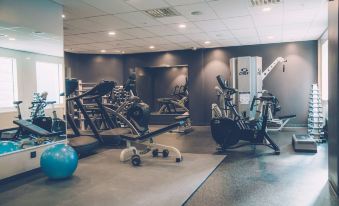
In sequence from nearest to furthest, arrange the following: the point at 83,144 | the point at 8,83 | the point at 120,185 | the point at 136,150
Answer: the point at 120,185
the point at 8,83
the point at 136,150
the point at 83,144

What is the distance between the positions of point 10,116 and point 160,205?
324 centimetres

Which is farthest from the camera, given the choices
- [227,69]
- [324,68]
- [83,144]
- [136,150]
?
[227,69]

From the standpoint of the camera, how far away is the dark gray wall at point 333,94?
3.20 m

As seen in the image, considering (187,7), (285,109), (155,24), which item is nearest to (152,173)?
(187,7)

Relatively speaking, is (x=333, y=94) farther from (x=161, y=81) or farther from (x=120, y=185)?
(x=161, y=81)

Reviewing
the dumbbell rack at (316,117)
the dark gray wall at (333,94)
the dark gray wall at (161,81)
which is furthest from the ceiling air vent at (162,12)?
the dark gray wall at (161,81)

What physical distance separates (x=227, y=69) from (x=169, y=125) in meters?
5.09

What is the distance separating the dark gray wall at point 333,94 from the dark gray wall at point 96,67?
8505mm

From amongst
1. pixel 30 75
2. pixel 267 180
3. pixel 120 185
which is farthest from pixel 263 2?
pixel 30 75

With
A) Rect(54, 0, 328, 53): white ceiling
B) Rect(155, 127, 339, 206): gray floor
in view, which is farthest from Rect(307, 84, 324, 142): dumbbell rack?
Rect(54, 0, 328, 53): white ceiling

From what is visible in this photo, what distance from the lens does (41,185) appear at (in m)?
3.82

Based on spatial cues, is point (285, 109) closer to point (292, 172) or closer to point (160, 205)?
point (292, 172)

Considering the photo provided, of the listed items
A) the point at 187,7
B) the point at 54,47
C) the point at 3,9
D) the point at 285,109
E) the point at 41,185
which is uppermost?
the point at 187,7

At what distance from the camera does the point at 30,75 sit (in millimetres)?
5246
